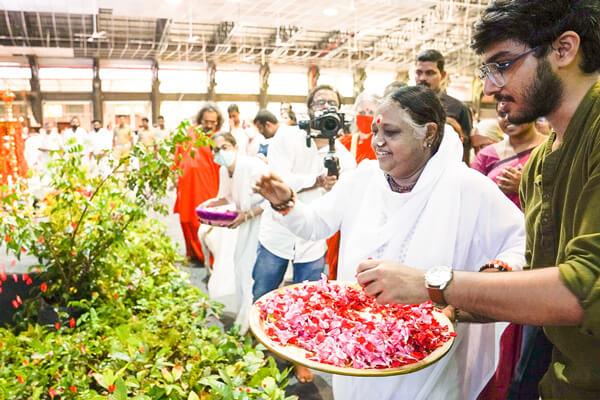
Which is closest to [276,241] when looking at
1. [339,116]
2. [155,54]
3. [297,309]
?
[339,116]

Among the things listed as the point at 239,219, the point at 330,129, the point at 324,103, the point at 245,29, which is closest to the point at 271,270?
the point at 239,219

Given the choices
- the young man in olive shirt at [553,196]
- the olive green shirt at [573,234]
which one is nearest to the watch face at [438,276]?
the young man in olive shirt at [553,196]

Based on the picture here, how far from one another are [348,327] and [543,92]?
2.37ft

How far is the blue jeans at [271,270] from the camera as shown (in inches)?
108

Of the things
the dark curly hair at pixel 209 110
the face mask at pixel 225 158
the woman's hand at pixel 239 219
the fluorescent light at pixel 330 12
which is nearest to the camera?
the woman's hand at pixel 239 219

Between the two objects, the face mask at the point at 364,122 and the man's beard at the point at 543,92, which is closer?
the man's beard at the point at 543,92

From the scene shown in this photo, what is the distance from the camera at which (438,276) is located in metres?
0.92

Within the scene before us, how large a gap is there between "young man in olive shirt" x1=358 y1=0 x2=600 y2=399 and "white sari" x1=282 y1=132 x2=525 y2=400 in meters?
0.42

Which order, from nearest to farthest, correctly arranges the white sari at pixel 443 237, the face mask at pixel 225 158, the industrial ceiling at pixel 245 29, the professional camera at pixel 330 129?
the white sari at pixel 443 237
the professional camera at pixel 330 129
the face mask at pixel 225 158
the industrial ceiling at pixel 245 29

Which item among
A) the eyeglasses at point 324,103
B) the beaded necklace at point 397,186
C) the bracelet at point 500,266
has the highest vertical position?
the eyeglasses at point 324,103

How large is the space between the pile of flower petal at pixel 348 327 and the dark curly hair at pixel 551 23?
69 centimetres

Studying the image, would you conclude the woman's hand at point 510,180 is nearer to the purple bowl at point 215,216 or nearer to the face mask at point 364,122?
the face mask at point 364,122

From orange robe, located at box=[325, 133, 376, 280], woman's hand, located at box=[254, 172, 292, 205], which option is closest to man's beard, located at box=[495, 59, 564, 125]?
woman's hand, located at box=[254, 172, 292, 205]

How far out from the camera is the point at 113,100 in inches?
555
